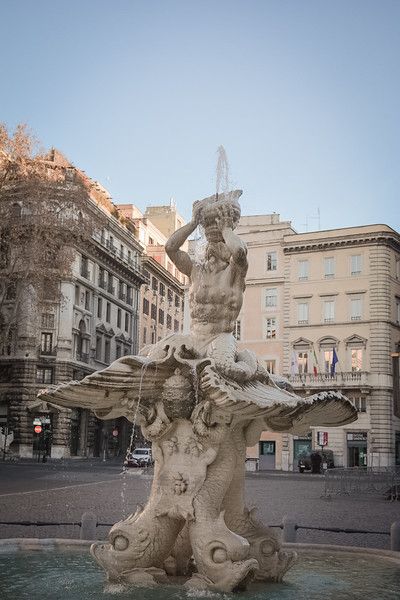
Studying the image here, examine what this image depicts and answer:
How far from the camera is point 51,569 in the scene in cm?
717

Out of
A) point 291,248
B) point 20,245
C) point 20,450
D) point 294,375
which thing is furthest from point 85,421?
point 20,245

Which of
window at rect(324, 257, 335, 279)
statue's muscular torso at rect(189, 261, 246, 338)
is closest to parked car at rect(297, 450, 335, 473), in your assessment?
window at rect(324, 257, 335, 279)

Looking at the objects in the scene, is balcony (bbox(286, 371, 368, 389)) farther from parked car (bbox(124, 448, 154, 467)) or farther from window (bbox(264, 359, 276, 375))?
parked car (bbox(124, 448, 154, 467))

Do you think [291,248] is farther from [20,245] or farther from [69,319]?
[20,245]

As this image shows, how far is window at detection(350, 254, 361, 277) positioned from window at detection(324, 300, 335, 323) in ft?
7.93

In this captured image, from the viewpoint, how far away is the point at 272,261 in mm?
54906

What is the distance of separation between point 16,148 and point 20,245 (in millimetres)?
4039

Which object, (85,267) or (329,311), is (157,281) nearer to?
(85,267)

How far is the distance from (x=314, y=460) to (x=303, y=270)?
15283mm

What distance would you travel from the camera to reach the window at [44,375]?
51156 millimetres

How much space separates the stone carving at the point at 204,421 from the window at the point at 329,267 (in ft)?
152

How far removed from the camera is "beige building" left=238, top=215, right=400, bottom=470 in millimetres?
48938

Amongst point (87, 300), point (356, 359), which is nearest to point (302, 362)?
point (356, 359)

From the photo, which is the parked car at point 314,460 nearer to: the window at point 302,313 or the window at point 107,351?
the window at point 302,313
